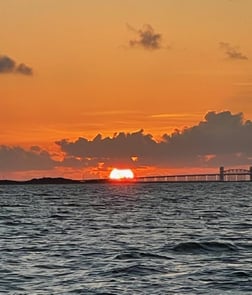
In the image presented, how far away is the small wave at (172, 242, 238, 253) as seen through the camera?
45062mm

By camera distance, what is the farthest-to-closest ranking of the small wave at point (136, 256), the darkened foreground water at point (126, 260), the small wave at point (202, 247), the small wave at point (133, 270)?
the small wave at point (202, 247), the small wave at point (136, 256), the small wave at point (133, 270), the darkened foreground water at point (126, 260)

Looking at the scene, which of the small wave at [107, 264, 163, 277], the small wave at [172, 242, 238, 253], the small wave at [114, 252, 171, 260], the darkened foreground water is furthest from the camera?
the small wave at [172, 242, 238, 253]

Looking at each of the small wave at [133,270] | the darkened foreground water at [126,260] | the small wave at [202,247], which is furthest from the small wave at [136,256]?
the small wave at [133,270]

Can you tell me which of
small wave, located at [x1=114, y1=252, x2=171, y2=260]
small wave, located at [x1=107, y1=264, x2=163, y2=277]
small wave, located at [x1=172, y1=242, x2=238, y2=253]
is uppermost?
small wave, located at [x1=172, y1=242, x2=238, y2=253]

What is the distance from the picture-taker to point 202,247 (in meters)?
46.5

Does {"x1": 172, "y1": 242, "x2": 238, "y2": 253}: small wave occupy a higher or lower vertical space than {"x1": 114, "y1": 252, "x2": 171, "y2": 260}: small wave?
higher

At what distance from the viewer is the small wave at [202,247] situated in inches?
1774

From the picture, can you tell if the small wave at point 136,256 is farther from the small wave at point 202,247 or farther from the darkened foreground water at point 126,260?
the small wave at point 202,247

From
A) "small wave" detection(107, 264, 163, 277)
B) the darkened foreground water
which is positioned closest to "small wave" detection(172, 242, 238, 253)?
the darkened foreground water

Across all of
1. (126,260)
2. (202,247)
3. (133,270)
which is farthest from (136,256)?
(202,247)

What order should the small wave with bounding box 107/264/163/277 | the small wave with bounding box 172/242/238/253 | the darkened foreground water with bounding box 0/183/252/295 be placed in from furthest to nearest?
the small wave with bounding box 172/242/238/253
the small wave with bounding box 107/264/163/277
the darkened foreground water with bounding box 0/183/252/295

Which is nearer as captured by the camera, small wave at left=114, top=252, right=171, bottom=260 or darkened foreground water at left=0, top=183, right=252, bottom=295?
darkened foreground water at left=0, top=183, right=252, bottom=295

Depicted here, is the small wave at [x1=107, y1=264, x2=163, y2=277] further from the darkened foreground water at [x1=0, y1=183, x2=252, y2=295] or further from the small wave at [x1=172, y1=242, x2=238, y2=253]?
the small wave at [x1=172, y1=242, x2=238, y2=253]

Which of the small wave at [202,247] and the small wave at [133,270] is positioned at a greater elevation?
the small wave at [202,247]
